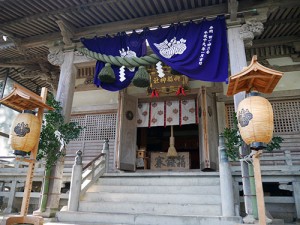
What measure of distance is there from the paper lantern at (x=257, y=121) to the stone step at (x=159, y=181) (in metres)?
2.54

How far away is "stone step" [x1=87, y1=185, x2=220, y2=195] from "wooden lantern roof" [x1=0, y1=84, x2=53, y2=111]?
263cm

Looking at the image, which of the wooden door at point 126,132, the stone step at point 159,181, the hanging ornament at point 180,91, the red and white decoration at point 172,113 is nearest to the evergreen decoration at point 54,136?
the stone step at point 159,181

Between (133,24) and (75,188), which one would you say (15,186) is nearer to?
(75,188)

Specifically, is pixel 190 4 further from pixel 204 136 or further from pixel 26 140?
pixel 26 140

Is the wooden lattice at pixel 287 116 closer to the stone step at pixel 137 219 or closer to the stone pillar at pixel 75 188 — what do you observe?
the stone step at pixel 137 219

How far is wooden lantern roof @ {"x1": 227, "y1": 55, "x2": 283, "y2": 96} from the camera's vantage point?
361cm

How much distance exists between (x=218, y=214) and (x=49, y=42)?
20.7 ft

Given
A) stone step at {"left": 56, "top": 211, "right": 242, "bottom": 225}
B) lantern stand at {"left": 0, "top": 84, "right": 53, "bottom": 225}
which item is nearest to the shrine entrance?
stone step at {"left": 56, "top": 211, "right": 242, "bottom": 225}

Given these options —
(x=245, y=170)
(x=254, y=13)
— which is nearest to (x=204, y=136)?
(x=245, y=170)

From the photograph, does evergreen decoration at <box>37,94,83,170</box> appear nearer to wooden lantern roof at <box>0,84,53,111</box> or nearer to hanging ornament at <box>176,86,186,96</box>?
wooden lantern roof at <box>0,84,53,111</box>

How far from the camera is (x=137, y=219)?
477 cm

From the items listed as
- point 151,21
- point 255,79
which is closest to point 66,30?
point 151,21

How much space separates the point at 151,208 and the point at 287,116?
543 cm

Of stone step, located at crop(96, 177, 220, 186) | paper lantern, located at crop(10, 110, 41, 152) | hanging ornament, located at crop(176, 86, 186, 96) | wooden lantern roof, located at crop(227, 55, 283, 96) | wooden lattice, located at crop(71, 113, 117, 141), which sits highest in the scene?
hanging ornament, located at crop(176, 86, 186, 96)
